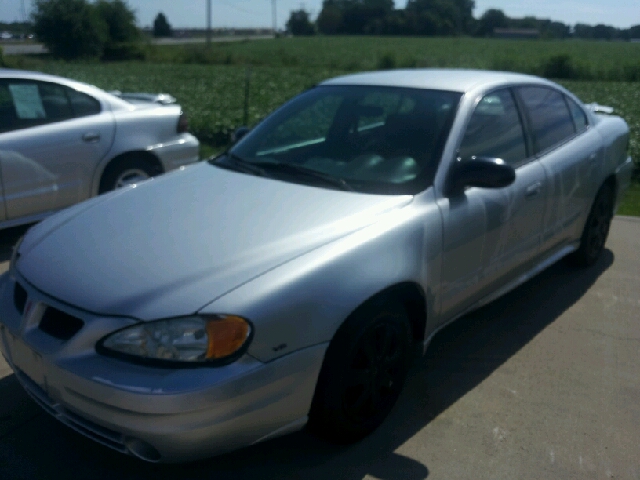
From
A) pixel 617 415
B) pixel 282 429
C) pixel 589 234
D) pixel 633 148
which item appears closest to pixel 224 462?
pixel 282 429

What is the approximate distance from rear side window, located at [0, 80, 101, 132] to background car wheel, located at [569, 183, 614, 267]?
13.4 ft

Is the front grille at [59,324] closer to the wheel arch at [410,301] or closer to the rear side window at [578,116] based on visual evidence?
the wheel arch at [410,301]

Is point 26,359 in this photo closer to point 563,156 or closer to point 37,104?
point 563,156

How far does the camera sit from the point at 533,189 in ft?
13.4

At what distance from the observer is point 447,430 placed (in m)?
3.26

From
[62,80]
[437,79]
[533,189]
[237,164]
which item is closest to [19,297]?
[237,164]

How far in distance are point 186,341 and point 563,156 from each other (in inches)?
117

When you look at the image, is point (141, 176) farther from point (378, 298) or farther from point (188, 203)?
point (378, 298)

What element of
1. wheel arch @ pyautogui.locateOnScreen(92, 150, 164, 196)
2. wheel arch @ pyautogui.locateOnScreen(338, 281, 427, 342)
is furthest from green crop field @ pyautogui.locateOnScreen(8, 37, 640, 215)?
wheel arch @ pyautogui.locateOnScreen(338, 281, 427, 342)

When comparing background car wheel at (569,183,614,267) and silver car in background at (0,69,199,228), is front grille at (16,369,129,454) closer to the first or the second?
silver car in background at (0,69,199,228)

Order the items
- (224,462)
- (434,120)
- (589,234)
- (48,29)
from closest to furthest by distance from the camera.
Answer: (224,462) → (434,120) → (589,234) → (48,29)

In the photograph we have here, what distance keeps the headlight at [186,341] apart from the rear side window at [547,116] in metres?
2.59

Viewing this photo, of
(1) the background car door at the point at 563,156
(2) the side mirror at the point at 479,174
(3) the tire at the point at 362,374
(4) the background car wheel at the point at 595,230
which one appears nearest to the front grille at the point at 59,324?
(3) the tire at the point at 362,374

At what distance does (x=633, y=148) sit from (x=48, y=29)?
159 feet
